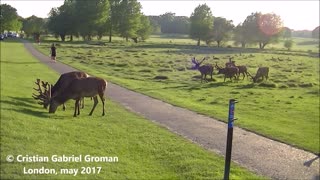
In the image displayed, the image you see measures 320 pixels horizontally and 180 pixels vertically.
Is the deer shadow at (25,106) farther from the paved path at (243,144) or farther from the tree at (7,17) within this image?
the tree at (7,17)

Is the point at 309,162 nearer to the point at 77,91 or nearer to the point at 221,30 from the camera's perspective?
the point at 77,91

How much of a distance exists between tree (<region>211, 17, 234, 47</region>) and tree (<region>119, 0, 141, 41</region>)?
23490mm

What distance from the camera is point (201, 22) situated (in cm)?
11925

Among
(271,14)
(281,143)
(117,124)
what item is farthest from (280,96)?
(271,14)

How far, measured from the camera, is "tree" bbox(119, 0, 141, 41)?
111688 millimetres

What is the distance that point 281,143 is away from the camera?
1423 cm

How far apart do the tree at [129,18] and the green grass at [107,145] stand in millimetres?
96345

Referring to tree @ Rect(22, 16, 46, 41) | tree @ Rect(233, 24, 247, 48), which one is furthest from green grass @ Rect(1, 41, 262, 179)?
tree @ Rect(22, 16, 46, 41)

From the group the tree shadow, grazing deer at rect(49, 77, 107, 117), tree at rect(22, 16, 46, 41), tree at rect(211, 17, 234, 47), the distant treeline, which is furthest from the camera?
the distant treeline

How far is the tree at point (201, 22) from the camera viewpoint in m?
119

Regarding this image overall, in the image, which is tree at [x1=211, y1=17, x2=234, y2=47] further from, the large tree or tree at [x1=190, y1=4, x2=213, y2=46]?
the large tree

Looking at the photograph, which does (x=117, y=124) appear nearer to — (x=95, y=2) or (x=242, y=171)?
(x=242, y=171)

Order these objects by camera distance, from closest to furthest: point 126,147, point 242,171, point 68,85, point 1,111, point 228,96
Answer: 1. point 242,171
2. point 126,147
3. point 1,111
4. point 68,85
5. point 228,96

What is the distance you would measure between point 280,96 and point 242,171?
1704 cm
